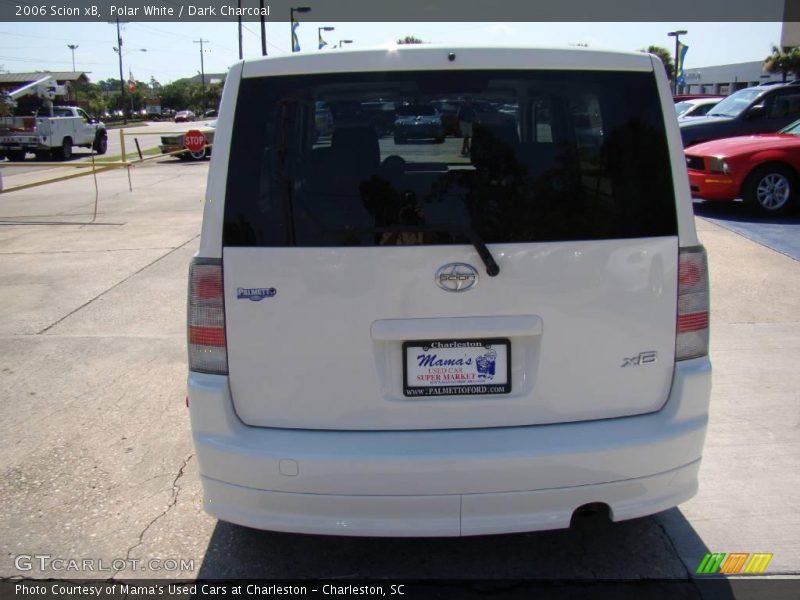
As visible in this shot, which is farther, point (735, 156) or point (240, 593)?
point (735, 156)

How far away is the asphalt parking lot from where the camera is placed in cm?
321

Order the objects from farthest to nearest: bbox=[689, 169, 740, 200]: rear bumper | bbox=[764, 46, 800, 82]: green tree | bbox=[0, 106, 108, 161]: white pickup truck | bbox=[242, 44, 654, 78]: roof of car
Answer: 1. bbox=[764, 46, 800, 82]: green tree
2. bbox=[0, 106, 108, 161]: white pickup truck
3. bbox=[689, 169, 740, 200]: rear bumper
4. bbox=[242, 44, 654, 78]: roof of car

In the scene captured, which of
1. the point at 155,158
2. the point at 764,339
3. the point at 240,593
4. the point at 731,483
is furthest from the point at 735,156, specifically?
the point at 155,158

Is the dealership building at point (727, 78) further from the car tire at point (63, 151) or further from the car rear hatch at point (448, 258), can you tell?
the car rear hatch at point (448, 258)

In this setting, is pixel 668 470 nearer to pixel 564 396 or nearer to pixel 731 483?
pixel 564 396

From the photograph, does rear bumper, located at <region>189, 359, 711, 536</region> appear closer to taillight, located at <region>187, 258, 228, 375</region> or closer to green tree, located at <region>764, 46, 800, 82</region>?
taillight, located at <region>187, 258, 228, 375</region>

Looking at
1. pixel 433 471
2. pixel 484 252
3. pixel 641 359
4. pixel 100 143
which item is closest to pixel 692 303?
pixel 641 359

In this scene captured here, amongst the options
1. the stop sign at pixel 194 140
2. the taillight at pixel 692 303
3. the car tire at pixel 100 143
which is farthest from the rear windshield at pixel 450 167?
the car tire at pixel 100 143

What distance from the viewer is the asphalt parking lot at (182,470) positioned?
10.5 feet

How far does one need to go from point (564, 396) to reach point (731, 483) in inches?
63.6

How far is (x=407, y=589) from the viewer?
3021 mm

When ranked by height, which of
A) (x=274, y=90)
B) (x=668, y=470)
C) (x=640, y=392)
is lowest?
(x=668, y=470)

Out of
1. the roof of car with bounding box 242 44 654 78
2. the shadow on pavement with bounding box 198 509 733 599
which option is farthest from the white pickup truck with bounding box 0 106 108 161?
the roof of car with bounding box 242 44 654 78
